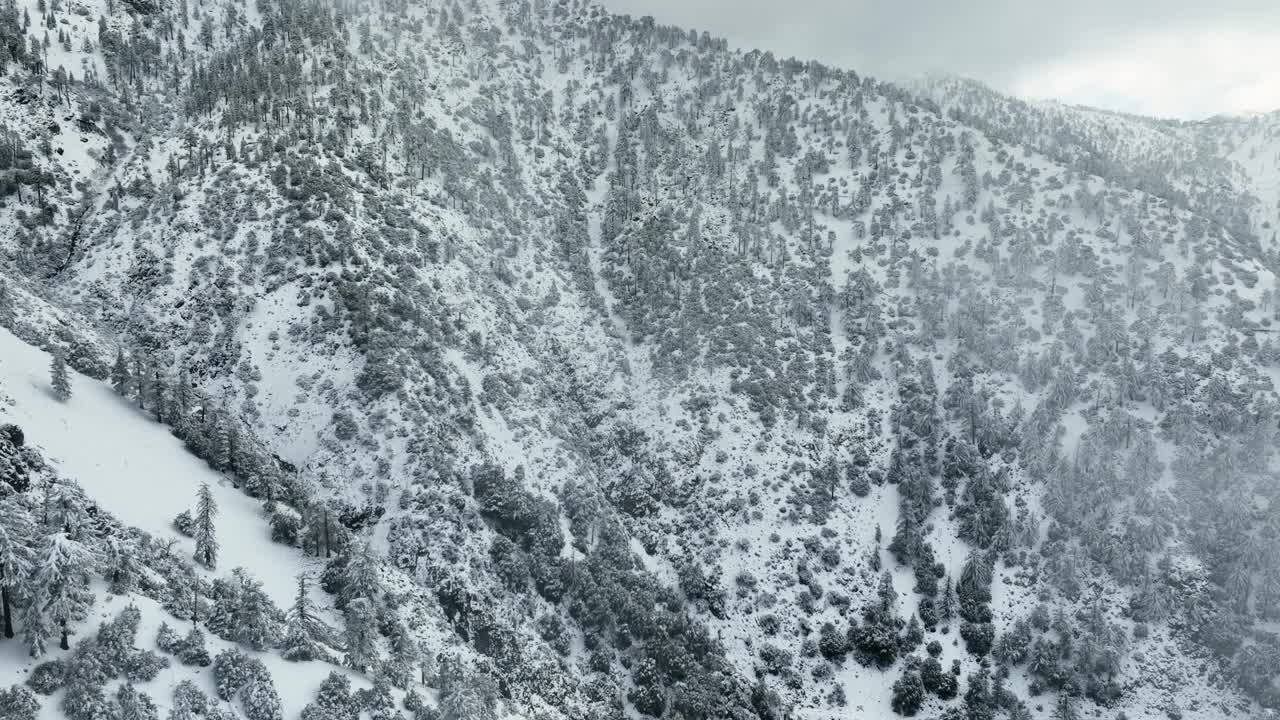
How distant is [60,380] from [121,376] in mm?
7949

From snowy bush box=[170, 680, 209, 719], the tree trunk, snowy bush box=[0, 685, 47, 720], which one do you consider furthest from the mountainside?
snowy bush box=[0, 685, 47, 720]

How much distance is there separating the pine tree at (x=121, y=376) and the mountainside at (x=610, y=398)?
0.63m

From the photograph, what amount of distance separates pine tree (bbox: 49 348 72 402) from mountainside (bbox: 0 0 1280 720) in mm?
2379

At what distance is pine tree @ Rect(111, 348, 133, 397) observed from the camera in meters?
79.8

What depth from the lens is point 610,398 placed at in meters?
112

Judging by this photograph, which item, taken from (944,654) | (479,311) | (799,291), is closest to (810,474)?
(944,654)

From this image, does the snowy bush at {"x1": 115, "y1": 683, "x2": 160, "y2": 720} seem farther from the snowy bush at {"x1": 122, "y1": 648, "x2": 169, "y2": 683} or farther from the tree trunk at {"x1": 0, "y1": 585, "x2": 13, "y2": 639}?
the tree trunk at {"x1": 0, "y1": 585, "x2": 13, "y2": 639}

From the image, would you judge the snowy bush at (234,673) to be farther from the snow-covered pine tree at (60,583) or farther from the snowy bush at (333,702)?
the snow-covered pine tree at (60,583)

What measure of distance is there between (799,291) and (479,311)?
52.7 m

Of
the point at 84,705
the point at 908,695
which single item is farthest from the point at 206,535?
the point at 908,695

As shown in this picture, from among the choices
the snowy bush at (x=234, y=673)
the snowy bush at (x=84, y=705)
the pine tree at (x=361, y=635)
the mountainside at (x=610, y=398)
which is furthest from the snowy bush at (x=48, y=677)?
the pine tree at (x=361, y=635)

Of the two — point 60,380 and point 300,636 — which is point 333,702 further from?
point 60,380

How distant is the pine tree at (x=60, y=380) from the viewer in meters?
72.1

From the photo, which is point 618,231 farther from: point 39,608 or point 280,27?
point 39,608
